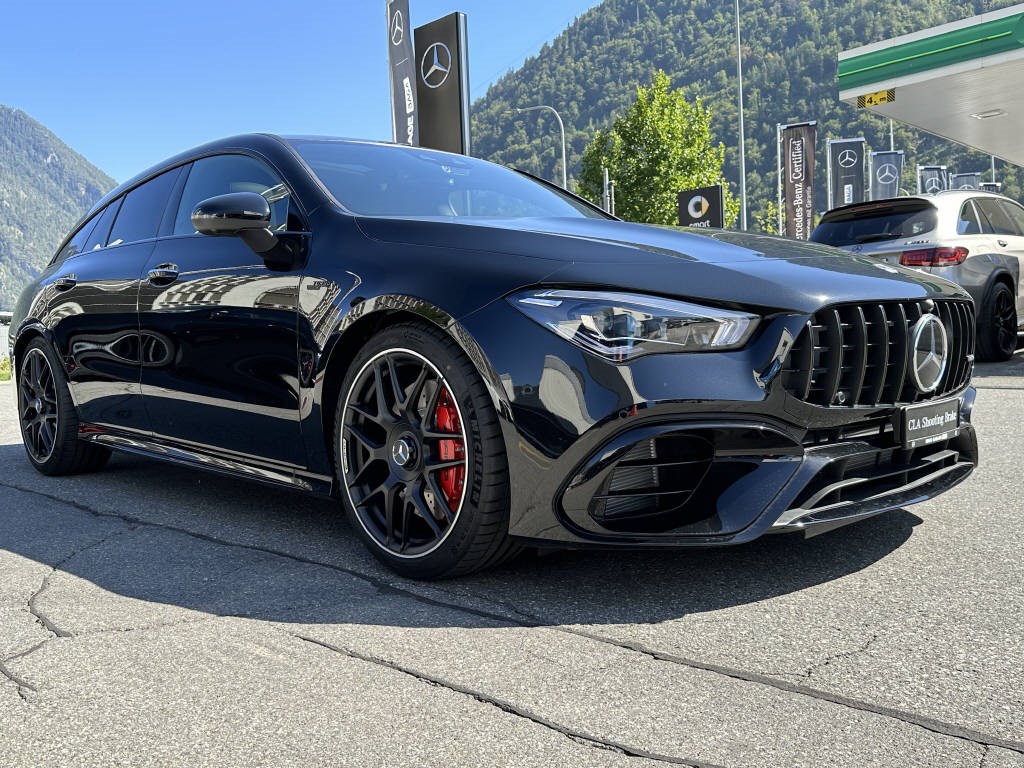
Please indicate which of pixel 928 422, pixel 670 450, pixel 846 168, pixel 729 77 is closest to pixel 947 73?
pixel 846 168

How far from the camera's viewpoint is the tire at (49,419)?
16.0 feet

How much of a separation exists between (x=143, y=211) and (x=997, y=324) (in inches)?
291

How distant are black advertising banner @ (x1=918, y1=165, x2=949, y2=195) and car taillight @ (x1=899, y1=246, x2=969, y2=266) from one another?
3126 centimetres

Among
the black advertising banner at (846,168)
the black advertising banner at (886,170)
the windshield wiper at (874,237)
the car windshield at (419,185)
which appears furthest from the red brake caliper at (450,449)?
the black advertising banner at (886,170)

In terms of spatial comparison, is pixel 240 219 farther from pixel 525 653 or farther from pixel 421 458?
pixel 525 653

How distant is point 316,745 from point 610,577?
4.01 feet

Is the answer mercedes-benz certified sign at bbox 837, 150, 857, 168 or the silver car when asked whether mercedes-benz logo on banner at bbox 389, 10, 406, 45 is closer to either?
the silver car

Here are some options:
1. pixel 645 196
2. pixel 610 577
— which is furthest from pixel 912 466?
pixel 645 196

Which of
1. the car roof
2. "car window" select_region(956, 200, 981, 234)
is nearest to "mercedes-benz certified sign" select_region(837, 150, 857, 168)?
the car roof

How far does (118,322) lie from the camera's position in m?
4.29

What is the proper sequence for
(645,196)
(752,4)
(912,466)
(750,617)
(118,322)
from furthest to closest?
(752,4)
(645,196)
(118,322)
(912,466)
(750,617)

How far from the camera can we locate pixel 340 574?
10.1 feet

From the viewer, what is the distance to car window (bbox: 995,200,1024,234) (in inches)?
364

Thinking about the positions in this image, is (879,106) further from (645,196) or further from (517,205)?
(645,196)
